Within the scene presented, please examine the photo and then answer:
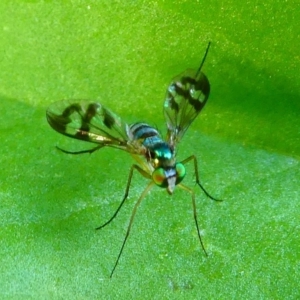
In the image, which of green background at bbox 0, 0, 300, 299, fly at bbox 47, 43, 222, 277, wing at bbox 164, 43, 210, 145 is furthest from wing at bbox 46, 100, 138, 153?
wing at bbox 164, 43, 210, 145

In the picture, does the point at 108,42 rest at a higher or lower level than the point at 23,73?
higher

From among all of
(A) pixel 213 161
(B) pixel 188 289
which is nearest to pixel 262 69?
(A) pixel 213 161

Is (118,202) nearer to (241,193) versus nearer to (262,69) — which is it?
(241,193)

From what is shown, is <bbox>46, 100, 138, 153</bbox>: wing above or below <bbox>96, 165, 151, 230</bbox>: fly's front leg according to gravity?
above

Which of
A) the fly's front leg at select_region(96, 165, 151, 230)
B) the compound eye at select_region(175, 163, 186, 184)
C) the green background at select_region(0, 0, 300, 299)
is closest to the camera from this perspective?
the green background at select_region(0, 0, 300, 299)

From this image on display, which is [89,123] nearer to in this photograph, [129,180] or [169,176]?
[129,180]

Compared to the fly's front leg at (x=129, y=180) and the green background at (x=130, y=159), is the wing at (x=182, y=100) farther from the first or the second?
the fly's front leg at (x=129, y=180)

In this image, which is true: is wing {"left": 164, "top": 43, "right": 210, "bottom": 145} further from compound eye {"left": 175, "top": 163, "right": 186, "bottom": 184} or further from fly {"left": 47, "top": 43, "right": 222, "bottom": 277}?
compound eye {"left": 175, "top": 163, "right": 186, "bottom": 184}
